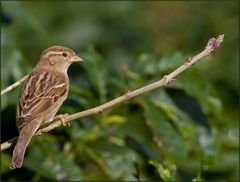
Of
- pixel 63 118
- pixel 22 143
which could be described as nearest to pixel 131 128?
pixel 63 118

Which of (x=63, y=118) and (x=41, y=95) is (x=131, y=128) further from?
(x=63, y=118)

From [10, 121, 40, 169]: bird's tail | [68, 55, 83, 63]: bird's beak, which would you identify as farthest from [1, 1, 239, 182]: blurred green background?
[10, 121, 40, 169]: bird's tail

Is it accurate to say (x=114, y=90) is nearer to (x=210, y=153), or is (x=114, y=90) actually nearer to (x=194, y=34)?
(x=210, y=153)

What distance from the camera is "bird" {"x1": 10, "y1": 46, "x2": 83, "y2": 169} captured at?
5883 millimetres

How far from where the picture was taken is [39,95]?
6.57m

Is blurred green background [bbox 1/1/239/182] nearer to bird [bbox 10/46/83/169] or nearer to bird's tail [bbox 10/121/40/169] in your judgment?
bird [bbox 10/46/83/169]

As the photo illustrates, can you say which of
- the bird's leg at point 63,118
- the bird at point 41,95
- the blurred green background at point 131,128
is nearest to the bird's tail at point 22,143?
the bird at point 41,95

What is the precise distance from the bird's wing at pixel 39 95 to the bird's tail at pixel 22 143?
55 mm

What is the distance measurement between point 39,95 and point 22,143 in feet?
2.69

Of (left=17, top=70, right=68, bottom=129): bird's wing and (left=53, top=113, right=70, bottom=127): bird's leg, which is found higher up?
(left=17, top=70, right=68, bottom=129): bird's wing

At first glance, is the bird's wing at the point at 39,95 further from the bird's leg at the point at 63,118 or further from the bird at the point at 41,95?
the bird's leg at the point at 63,118

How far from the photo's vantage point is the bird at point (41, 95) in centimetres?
588

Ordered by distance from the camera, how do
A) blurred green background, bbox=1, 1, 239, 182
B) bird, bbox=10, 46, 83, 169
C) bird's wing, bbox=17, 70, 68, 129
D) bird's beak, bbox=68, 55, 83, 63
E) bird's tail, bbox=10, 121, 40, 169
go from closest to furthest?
1. bird's tail, bbox=10, 121, 40, 169
2. bird, bbox=10, 46, 83, 169
3. bird's wing, bbox=17, 70, 68, 129
4. blurred green background, bbox=1, 1, 239, 182
5. bird's beak, bbox=68, 55, 83, 63

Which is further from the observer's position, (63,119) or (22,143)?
(63,119)
